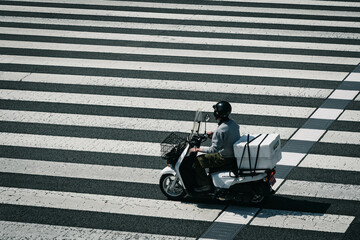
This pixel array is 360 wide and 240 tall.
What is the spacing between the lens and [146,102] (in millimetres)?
12102

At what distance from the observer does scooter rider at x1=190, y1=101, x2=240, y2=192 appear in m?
8.36

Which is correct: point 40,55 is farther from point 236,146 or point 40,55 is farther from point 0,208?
point 236,146

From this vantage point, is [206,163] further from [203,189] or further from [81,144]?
[81,144]

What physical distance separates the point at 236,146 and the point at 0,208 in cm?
344

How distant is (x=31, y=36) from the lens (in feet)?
51.2

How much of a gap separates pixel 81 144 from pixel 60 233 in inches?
107

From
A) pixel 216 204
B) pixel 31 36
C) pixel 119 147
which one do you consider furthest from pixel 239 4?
pixel 216 204

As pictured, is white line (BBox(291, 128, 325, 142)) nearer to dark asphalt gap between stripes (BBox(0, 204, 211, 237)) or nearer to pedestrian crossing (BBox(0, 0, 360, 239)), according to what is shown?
pedestrian crossing (BBox(0, 0, 360, 239))

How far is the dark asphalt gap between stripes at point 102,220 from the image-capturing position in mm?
8242

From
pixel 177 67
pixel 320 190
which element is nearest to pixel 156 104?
pixel 177 67

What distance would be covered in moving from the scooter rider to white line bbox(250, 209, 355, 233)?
0.88m

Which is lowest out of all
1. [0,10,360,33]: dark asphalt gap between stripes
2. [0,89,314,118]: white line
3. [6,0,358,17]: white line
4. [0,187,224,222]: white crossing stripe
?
[0,187,224,222]: white crossing stripe

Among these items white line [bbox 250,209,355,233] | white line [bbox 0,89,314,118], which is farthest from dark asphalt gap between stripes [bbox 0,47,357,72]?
white line [bbox 250,209,355,233]

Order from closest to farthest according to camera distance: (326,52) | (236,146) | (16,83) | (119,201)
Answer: (236,146), (119,201), (16,83), (326,52)
